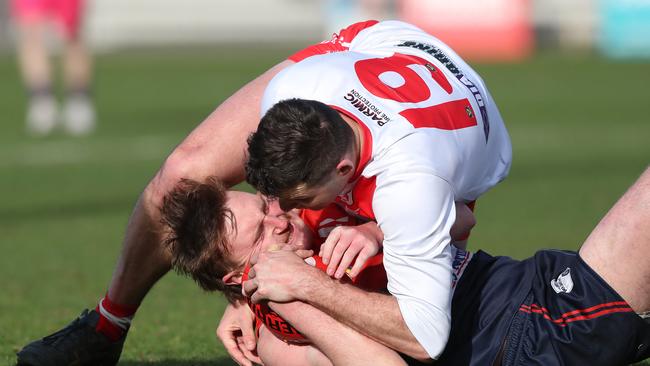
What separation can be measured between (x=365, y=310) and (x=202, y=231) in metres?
0.76

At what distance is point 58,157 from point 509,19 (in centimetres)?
1746

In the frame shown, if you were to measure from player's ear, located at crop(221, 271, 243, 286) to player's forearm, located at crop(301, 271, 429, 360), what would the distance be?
0.49 m

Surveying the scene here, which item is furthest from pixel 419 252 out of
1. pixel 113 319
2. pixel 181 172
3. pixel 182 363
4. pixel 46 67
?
pixel 46 67

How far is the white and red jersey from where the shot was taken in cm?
409

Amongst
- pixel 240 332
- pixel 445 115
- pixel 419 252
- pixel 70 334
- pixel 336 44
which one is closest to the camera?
pixel 419 252

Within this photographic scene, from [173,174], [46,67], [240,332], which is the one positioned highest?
[173,174]

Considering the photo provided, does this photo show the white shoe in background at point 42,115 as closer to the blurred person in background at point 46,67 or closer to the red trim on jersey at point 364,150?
the blurred person in background at point 46,67

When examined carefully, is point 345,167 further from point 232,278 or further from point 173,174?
point 173,174

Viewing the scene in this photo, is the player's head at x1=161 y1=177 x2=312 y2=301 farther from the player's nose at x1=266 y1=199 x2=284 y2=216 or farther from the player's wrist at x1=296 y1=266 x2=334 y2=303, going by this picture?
the player's wrist at x1=296 y1=266 x2=334 y2=303

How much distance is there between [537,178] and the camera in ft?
41.4

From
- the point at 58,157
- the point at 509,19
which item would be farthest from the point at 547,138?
the point at 509,19

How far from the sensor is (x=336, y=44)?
5.61m

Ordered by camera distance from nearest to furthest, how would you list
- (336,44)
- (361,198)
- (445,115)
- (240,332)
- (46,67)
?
(361,198) < (445,115) < (240,332) < (336,44) < (46,67)

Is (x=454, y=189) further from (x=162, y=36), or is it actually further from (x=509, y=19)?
(x=162, y=36)
